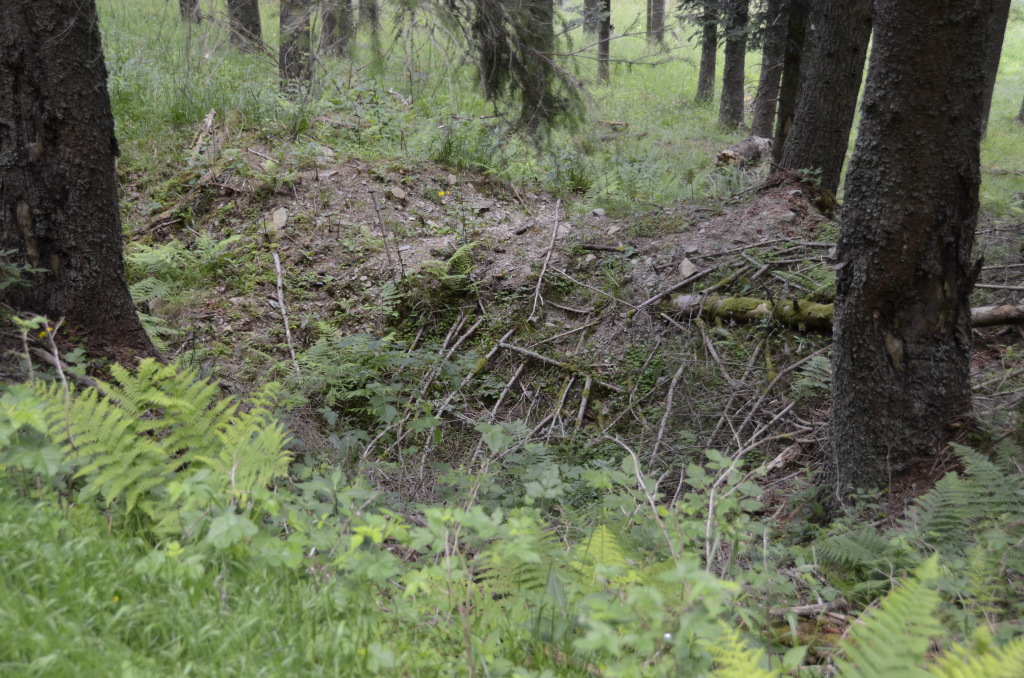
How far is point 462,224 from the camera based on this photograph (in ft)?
24.6

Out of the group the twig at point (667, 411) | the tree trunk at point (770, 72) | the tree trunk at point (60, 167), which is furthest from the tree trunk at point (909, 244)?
the tree trunk at point (770, 72)

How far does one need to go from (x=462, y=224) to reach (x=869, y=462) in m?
5.07

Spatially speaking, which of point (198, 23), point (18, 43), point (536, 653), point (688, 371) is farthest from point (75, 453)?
point (688, 371)

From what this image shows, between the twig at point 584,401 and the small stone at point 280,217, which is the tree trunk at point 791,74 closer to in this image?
the twig at point 584,401

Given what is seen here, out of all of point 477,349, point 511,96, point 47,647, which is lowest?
point 477,349

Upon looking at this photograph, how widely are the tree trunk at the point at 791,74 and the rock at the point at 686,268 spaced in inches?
116

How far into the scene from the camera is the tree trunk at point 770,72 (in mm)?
10055

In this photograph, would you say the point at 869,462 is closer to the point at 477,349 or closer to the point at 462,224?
the point at 477,349

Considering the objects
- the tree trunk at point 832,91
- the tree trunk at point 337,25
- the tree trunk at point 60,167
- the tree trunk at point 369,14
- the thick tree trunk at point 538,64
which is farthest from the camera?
the tree trunk at point 832,91

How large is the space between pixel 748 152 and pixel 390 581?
10.1 metres

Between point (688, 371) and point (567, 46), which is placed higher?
point (567, 46)

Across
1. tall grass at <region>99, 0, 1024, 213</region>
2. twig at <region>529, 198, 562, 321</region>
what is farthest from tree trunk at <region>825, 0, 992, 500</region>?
twig at <region>529, 198, 562, 321</region>

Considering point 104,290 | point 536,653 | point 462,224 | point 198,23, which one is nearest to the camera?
point 536,653

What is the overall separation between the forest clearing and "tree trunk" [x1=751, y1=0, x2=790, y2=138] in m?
0.60
